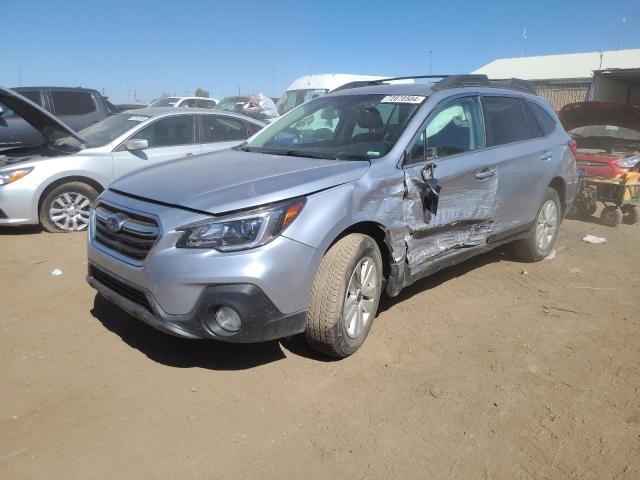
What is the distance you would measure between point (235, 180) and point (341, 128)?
1.31m

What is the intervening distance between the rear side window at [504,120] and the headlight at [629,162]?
3.81 m

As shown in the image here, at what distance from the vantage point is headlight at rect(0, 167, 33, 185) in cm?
581

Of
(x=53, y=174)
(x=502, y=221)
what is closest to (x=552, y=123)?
(x=502, y=221)

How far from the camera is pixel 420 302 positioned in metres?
4.38

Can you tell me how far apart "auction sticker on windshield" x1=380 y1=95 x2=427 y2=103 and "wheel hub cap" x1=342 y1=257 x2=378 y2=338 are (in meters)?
1.38

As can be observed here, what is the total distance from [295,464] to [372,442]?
0.41 meters

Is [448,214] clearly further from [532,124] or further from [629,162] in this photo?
[629,162]

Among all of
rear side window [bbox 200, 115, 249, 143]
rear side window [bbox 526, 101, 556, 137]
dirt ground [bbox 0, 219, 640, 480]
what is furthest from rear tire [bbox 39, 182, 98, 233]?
rear side window [bbox 526, 101, 556, 137]

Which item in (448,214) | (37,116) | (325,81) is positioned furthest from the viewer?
(325,81)

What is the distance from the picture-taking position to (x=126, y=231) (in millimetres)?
3061

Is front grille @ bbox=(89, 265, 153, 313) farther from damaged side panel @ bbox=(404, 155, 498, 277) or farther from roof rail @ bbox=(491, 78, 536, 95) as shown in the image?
roof rail @ bbox=(491, 78, 536, 95)

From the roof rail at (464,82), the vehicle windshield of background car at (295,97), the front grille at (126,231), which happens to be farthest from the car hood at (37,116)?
the vehicle windshield of background car at (295,97)

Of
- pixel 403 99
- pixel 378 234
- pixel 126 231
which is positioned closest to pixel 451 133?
pixel 403 99

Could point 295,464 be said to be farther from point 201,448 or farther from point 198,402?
point 198,402
